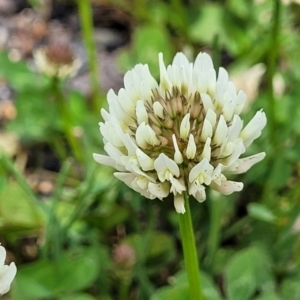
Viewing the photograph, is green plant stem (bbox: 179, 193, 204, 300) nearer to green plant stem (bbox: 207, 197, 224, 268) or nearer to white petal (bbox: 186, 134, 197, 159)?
white petal (bbox: 186, 134, 197, 159)

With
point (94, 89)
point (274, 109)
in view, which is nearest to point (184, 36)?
point (94, 89)

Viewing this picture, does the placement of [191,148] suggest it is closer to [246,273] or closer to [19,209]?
[246,273]

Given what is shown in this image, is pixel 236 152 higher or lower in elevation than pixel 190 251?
higher

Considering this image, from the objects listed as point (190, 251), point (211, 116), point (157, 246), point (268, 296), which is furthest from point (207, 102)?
point (157, 246)

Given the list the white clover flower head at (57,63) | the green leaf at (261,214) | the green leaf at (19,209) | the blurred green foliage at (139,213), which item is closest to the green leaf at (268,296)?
the blurred green foliage at (139,213)

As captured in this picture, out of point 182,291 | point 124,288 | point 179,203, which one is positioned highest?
point 179,203

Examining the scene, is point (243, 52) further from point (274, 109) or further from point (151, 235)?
point (151, 235)

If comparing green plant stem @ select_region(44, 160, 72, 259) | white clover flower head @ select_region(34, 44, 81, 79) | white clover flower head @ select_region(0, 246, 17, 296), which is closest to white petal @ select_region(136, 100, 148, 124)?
white clover flower head @ select_region(0, 246, 17, 296)

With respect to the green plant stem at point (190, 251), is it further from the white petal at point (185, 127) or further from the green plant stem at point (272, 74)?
the green plant stem at point (272, 74)
